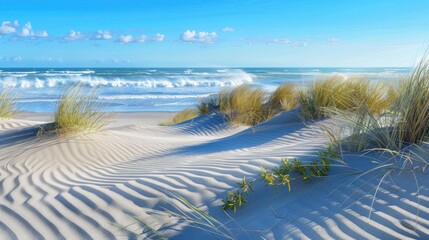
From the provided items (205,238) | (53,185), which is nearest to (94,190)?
(53,185)

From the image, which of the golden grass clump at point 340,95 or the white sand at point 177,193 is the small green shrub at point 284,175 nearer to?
the white sand at point 177,193

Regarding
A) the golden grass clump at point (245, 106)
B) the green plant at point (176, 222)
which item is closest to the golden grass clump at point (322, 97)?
the golden grass clump at point (245, 106)

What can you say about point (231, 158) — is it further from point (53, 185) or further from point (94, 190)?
point (53, 185)

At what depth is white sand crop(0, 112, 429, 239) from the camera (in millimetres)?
2783

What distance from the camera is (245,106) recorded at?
396 inches

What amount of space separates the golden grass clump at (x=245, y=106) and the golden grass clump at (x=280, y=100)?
0.21 m

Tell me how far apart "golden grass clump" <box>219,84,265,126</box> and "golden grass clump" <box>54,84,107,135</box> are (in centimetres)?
407

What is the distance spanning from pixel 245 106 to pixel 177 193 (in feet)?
21.6

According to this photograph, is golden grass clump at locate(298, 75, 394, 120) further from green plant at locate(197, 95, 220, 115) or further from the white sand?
green plant at locate(197, 95, 220, 115)

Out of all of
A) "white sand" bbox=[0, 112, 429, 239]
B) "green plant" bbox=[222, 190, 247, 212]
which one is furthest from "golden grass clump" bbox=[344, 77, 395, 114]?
"green plant" bbox=[222, 190, 247, 212]

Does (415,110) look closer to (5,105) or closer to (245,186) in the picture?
(245,186)

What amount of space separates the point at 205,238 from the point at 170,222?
1.43ft

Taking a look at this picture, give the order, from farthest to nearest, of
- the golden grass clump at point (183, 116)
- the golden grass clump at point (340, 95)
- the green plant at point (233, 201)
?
the golden grass clump at point (183, 116) < the golden grass clump at point (340, 95) < the green plant at point (233, 201)

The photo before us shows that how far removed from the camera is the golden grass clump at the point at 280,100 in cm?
998
